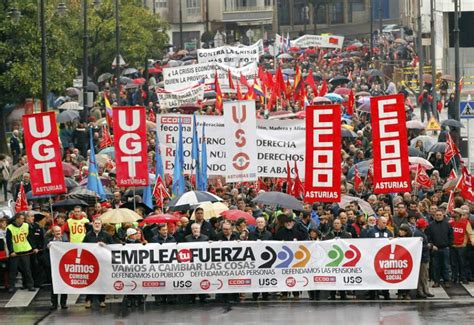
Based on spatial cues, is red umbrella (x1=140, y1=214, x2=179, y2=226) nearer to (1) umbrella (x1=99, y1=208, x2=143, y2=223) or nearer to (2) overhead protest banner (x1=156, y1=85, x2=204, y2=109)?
(1) umbrella (x1=99, y1=208, x2=143, y2=223)

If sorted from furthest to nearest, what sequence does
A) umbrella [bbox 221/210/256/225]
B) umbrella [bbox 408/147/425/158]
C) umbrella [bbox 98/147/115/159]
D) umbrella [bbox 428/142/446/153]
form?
umbrella [bbox 98/147/115/159] → umbrella [bbox 428/142/446/153] → umbrella [bbox 408/147/425/158] → umbrella [bbox 221/210/256/225]

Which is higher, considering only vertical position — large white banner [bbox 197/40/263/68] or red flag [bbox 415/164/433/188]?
large white banner [bbox 197/40/263/68]

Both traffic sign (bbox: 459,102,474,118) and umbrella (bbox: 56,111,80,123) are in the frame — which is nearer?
traffic sign (bbox: 459,102,474,118)

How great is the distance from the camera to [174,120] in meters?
31.4

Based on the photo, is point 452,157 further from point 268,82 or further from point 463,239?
point 268,82

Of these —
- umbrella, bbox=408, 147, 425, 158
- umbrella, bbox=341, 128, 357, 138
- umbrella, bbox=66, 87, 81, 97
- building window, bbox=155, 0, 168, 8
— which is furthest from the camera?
building window, bbox=155, 0, 168, 8

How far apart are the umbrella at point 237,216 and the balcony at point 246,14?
337 feet

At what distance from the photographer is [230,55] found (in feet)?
182

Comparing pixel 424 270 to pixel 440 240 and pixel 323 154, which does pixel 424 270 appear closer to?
pixel 440 240

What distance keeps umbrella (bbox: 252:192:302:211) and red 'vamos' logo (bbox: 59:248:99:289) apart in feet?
12.1

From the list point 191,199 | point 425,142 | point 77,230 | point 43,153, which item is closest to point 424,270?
point 191,199

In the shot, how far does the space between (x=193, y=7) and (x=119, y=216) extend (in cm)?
10412

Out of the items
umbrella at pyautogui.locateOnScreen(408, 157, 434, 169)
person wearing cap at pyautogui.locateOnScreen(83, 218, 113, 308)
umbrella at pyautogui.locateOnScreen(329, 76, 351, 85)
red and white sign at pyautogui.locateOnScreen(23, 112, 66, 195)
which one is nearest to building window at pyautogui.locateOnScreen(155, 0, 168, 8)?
umbrella at pyautogui.locateOnScreen(329, 76, 351, 85)

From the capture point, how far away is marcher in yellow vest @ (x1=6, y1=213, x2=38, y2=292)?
2700cm
